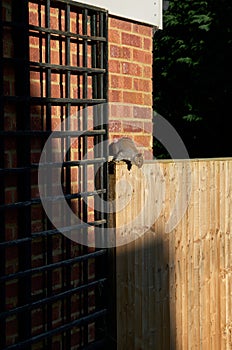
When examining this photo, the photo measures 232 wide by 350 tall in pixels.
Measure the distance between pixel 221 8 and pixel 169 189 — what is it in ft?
48.0

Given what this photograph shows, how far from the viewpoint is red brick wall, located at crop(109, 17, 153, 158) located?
3.96 meters

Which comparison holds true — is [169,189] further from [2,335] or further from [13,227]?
[2,335]

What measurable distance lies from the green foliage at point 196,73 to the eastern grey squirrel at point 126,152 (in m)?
13.6

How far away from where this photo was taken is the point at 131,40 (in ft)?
13.5

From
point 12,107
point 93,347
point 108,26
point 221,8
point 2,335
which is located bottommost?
point 93,347

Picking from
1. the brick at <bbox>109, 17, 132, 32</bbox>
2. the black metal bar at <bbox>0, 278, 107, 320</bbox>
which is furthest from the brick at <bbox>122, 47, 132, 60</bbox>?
the black metal bar at <bbox>0, 278, 107, 320</bbox>

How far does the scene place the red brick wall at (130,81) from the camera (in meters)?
3.96

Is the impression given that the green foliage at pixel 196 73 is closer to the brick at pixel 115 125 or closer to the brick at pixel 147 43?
the brick at pixel 147 43

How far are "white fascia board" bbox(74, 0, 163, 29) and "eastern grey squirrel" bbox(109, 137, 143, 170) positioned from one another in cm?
81

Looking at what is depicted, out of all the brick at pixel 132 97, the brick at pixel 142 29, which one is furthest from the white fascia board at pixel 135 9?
the brick at pixel 132 97

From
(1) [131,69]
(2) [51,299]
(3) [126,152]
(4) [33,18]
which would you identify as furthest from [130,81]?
(2) [51,299]

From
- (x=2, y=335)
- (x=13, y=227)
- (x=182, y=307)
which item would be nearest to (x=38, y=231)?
(x=13, y=227)

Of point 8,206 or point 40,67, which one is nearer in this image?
point 8,206

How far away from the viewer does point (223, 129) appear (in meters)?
17.4
